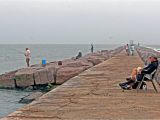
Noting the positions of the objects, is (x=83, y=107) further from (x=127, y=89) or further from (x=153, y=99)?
(x=127, y=89)

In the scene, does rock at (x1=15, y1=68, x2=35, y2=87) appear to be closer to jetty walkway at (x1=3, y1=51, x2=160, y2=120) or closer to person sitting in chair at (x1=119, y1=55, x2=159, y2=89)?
jetty walkway at (x1=3, y1=51, x2=160, y2=120)

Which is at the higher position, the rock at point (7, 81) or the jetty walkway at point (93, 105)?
the jetty walkway at point (93, 105)

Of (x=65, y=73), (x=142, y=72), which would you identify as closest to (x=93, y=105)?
(x=142, y=72)

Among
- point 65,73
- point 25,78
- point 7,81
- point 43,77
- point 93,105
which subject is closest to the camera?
point 93,105

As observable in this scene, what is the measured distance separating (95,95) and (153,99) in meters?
1.30

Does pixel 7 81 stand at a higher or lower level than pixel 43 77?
lower

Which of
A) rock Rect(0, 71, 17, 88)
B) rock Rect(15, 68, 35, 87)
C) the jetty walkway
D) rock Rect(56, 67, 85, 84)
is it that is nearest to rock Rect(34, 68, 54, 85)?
rock Rect(15, 68, 35, 87)

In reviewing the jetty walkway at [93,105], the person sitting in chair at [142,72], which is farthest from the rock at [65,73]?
the person sitting in chair at [142,72]

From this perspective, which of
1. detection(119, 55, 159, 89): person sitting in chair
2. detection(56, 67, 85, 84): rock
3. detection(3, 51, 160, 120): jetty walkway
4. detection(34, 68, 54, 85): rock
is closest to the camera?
detection(3, 51, 160, 120): jetty walkway

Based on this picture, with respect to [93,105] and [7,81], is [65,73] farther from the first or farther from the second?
[93,105]

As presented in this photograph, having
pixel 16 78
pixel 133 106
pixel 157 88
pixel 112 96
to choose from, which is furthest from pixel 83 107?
pixel 16 78

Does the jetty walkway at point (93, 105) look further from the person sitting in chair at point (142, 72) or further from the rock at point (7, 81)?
the rock at point (7, 81)

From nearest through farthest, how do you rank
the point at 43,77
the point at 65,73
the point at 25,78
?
1. the point at 65,73
2. the point at 43,77
3. the point at 25,78

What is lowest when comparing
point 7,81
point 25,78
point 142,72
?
point 7,81
